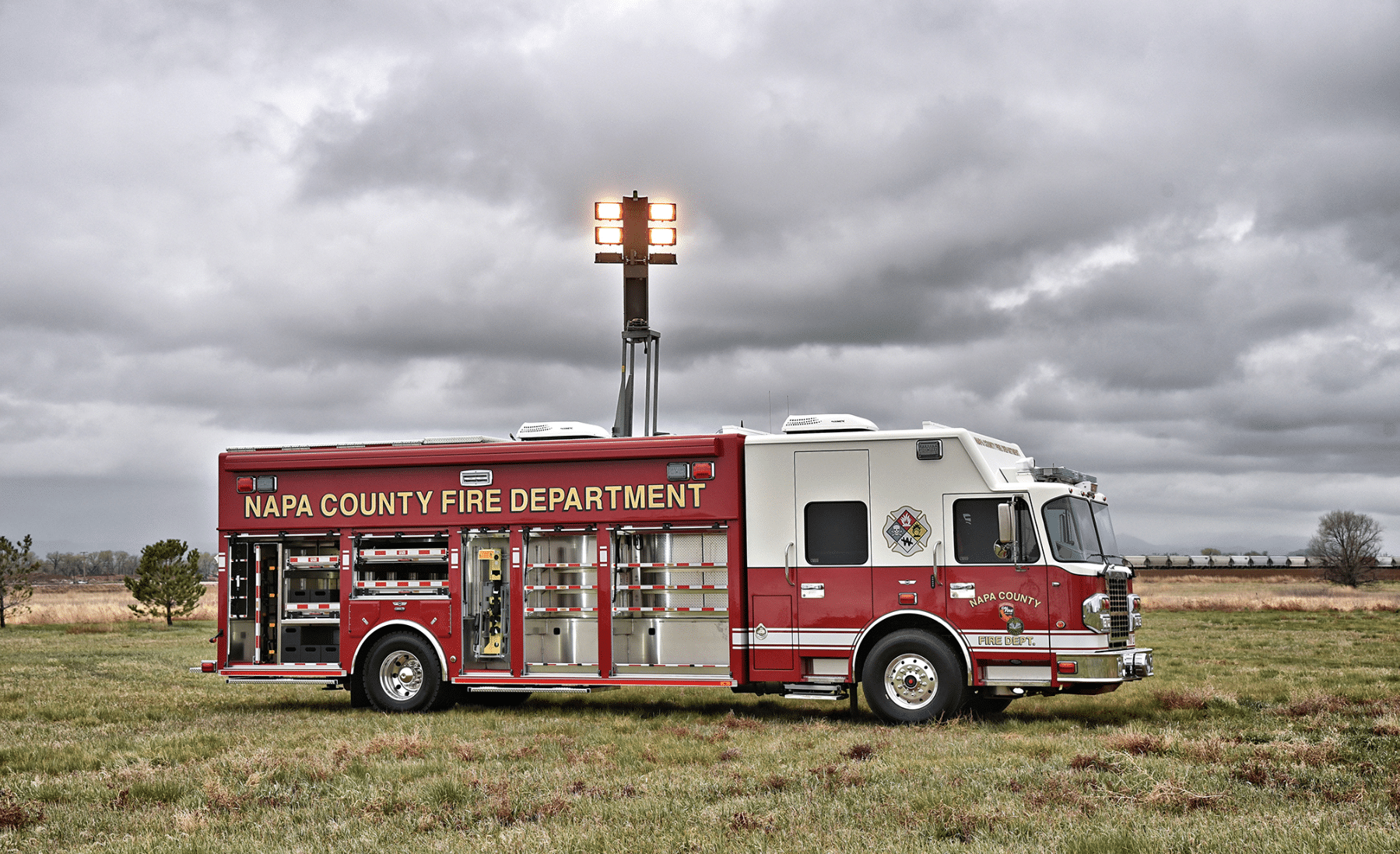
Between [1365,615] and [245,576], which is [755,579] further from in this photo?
[1365,615]

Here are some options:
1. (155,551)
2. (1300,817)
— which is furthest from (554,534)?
(155,551)

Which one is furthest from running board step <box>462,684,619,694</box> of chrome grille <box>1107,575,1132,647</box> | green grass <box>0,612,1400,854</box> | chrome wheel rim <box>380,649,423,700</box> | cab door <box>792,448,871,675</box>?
chrome grille <box>1107,575,1132,647</box>

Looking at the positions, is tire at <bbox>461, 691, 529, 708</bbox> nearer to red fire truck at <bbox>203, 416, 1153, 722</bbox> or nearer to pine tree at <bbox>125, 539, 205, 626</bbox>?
red fire truck at <bbox>203, 416, 1153, 722</bbox>

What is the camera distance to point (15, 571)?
130 ft

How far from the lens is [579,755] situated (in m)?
10.6

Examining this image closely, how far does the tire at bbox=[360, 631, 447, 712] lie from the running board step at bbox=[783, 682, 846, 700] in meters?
4.36

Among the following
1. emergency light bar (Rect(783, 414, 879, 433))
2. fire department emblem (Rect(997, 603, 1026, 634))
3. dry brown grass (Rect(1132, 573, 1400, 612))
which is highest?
emergency light bar (Rect(783, 414, 879, 433))

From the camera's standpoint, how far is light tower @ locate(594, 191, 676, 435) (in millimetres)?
18062

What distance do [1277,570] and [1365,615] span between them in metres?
87.7

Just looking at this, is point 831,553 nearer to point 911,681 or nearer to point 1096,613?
point 911,681

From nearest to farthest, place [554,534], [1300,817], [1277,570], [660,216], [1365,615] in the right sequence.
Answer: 1. [1300,817]
2. [554,534]
3. [660,216]
4. [1365,615]
5. [1277,570]

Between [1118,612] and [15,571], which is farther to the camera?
[15,571]

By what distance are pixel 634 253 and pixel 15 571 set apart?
31276mm

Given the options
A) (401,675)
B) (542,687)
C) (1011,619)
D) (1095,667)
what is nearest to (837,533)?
(1011,619)
